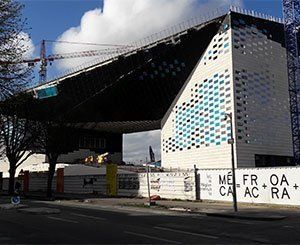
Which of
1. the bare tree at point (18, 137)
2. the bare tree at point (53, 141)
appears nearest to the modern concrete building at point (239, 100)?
the bare tree at point (53, 141)

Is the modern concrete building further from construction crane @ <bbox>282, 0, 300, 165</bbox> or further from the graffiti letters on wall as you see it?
the graffiti letters on wall

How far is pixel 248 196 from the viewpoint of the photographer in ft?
→ 97.9

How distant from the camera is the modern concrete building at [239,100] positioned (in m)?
57.8

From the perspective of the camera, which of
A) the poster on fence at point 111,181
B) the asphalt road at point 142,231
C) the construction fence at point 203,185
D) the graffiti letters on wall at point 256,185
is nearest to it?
the asphalt road at point 142,231

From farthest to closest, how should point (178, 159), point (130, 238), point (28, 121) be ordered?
point (178, 159) → point (28, 121) → point (130, 238)

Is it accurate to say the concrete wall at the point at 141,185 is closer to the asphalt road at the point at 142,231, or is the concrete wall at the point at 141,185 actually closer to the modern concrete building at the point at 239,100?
the asphalt road at the point at 142,231

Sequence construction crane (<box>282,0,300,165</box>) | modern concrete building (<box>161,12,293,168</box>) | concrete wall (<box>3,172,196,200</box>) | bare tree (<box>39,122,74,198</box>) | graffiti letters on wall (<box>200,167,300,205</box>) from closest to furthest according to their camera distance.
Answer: graffiti letters on wall (<box>200,167,300,205</box>)
concrete wall (<box>3,172,196,200</box>)
bare tree (<box>39,122,74,198</box>)
modern concrete building (<box>161,12,293,168</box>)
construction crane (<box>282,0,300,165</box>)

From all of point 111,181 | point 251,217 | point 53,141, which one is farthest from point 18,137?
point 251,217

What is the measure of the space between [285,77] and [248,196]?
39024 mm

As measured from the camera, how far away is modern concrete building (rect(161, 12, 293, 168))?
190 feet

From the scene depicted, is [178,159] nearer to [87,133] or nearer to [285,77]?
[285,77]

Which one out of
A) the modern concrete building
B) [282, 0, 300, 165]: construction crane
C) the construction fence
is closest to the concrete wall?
the construction fence

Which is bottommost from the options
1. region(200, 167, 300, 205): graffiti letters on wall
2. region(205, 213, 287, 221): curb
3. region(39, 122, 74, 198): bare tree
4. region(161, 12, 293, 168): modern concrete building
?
region(205, 213, 287, 221): curb

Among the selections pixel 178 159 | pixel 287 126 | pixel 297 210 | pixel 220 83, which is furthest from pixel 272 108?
pixel 297 210
